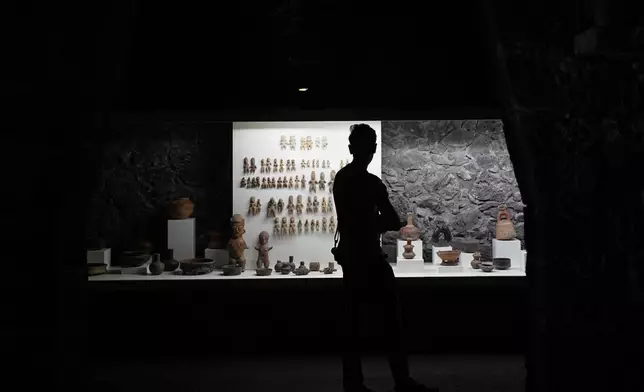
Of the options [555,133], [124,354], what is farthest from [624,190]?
[124,354]

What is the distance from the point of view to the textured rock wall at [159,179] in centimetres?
612

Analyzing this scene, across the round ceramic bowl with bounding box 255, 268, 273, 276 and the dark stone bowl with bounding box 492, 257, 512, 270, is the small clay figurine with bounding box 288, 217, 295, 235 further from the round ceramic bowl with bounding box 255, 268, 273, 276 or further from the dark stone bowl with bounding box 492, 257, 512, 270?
the dark stone bowl with bounding box 492, 257, 512, 270

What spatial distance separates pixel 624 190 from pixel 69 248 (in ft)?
9.69

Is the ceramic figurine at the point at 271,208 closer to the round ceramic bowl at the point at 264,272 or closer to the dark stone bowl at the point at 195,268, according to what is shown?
the round ceramic bowl at the point at 264,272

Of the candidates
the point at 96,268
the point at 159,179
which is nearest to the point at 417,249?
the point at 159,179

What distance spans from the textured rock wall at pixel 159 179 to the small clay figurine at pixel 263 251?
563 millimetres

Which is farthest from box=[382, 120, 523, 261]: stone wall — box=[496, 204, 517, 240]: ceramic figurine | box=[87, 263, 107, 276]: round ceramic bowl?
box=[87, 263, 107, 276]: round ceramic bowl

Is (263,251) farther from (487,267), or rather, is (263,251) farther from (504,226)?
(504,226)

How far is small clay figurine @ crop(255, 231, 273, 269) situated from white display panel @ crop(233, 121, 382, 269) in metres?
0.09

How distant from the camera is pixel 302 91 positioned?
4.81m

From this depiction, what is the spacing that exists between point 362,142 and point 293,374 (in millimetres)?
1947

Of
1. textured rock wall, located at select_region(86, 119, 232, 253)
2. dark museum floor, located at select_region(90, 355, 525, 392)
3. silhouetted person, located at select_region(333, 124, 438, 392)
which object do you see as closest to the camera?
silhouetted person, located at select_region(333, 124, 438, 392)

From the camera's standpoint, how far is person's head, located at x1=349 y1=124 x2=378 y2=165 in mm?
4301

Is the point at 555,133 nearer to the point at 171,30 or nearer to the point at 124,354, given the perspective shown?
the point at 171,30
